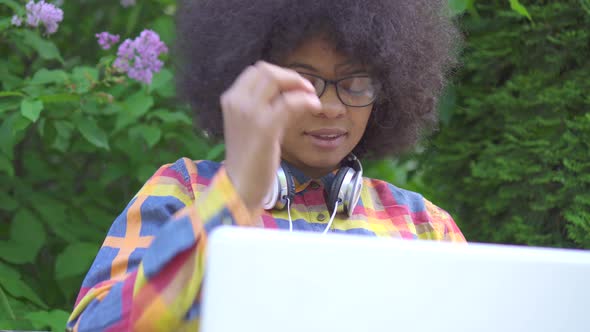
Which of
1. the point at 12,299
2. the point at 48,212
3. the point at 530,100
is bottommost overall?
the point at 12,299

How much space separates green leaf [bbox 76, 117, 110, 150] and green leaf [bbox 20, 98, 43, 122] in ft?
0.49

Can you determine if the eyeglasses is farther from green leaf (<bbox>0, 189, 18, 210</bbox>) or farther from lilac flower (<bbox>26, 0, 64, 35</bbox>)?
green leaf (<bbox>0, 189, 18, 210</bbox>)

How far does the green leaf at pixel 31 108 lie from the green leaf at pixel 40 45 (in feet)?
0.69

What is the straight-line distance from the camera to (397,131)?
6.02ft

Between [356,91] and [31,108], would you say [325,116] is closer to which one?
[356,91]

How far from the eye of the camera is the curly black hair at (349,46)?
1.48m

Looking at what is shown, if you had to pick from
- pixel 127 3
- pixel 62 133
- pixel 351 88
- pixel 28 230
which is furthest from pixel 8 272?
pixel 351 88

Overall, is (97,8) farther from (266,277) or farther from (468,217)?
(266,277)

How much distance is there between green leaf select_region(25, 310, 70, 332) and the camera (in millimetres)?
1896

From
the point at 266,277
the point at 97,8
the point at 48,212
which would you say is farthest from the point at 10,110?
the point at 266,277

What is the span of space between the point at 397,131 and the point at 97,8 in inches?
47.3

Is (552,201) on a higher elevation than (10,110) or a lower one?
lower

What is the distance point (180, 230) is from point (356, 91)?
660mm

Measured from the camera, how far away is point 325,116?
1.44 m
